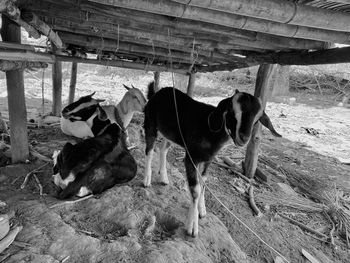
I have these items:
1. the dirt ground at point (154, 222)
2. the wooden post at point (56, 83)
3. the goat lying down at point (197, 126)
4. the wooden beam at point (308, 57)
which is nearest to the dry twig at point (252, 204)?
the dirt ground at point (154, 222)

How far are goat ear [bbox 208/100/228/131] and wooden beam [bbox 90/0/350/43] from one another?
0.79m

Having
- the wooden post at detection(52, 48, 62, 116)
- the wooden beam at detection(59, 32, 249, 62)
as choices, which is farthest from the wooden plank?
the wooden post at detection(52, 48, 62, 116)

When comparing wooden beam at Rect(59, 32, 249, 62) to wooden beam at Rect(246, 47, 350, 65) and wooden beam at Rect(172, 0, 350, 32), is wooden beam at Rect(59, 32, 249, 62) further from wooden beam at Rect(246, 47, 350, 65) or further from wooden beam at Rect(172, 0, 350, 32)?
wooden beam at Rect(172, 0, 350, 32)

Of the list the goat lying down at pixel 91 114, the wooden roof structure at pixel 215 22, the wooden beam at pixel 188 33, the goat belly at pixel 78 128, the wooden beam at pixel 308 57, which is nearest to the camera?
the wooden roof structure at pixel 215 22

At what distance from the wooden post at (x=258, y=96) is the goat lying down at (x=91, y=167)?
2.40m

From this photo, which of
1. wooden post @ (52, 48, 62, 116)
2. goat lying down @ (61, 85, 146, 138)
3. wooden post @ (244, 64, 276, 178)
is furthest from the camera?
wooden post @ (52, 48, 62, 116)

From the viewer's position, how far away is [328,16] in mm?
2229

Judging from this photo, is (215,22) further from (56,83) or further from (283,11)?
(56,83)

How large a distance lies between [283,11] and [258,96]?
296 cm

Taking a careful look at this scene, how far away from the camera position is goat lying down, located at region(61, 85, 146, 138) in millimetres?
5422

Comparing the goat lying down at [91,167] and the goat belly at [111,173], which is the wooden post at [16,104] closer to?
the goat lying down at [91,167]

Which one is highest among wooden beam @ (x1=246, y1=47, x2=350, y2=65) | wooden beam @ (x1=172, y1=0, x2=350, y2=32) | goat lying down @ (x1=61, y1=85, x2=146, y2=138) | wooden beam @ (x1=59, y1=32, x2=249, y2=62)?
wooden beam @ (x1=172, y1=0, x2=350, y2=32)

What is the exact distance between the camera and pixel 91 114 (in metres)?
5.49

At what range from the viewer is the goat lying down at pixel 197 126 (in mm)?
2746
